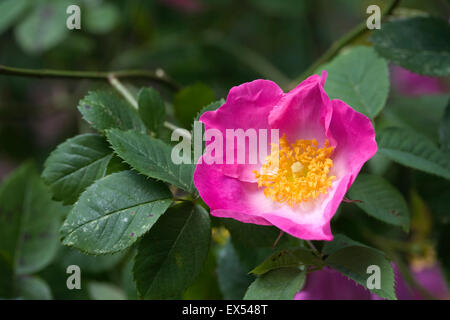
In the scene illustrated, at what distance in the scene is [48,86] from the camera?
5.53 feet

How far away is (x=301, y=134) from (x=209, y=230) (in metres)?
0.18

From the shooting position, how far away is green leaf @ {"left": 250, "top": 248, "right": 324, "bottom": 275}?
55 centimetres

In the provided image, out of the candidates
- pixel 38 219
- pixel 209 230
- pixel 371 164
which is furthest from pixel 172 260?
pixel 371 164

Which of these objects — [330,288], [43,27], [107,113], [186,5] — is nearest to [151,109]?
[107,113]

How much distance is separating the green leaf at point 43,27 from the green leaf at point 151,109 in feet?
1.82

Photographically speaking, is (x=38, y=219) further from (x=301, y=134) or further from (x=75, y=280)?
(x=301, y=134)

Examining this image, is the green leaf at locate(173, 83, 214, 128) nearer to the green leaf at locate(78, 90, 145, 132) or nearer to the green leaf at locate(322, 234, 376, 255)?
the green leaf at locate(78, 90, 145, 132)

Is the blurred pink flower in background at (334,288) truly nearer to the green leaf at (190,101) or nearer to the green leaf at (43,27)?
the green leaf at (190,101)

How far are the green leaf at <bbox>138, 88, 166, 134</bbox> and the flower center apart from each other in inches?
5.6

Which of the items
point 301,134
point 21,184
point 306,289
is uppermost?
point 301,134

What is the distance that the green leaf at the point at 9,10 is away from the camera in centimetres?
109

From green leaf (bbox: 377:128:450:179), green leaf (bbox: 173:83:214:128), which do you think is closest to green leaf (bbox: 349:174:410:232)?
green leaf (bbox: 377:128:450:179)

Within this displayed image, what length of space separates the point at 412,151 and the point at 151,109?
350 millimetres

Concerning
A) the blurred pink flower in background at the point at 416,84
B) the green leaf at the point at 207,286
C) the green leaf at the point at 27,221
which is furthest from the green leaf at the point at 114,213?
the blurred pink flower in background at the point at 416,84
